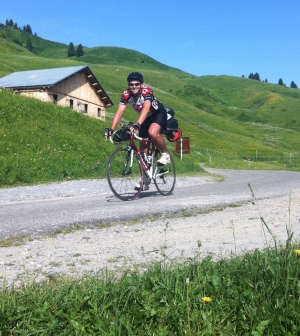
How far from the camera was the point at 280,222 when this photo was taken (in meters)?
4.93

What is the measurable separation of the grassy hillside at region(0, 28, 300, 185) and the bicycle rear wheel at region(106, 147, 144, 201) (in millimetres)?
4474

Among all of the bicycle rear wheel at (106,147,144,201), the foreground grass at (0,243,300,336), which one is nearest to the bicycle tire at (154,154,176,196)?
the bicycle rear wheel at (106,147,144,201)

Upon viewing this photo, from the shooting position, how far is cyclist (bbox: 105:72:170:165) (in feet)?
24.8

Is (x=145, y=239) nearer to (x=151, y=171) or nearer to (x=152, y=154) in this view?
(x=151, y=171)

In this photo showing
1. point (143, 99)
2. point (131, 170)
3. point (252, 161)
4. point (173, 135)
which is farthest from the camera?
point (252, 161)

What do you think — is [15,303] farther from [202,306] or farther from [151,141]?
[151,141]

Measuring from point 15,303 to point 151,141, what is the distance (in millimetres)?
6233

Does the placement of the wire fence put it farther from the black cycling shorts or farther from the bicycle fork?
the black cycling shorts

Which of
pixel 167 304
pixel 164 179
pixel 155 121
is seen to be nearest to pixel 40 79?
pixel 164 179

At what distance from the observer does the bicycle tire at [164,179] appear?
8453mm

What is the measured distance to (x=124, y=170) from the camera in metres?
7.93

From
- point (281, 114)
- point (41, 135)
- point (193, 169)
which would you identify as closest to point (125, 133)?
point (41, 135)

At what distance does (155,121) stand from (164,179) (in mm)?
1369

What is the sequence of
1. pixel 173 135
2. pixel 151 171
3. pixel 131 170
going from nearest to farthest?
pixel 131 170
pixel 151 171
pixel 173 135
